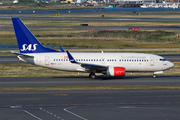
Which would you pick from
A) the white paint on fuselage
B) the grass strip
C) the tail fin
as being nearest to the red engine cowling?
the white paint on fuselage

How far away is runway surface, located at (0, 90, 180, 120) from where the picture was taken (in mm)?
25203

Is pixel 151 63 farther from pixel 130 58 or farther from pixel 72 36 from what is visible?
pixel 72 36

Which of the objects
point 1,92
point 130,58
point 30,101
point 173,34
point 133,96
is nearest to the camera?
point 30,101

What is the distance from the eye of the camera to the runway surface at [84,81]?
40.1m

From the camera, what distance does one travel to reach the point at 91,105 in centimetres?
2888

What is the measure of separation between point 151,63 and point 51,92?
699 inches

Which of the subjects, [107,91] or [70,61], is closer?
[107,91]

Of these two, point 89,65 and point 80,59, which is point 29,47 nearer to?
point 80,59

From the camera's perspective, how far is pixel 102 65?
1719 inches

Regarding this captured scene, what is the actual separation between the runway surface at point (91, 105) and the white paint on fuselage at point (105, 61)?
31.9ft

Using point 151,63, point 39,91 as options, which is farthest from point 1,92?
point 151,63

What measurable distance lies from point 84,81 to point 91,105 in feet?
45.2

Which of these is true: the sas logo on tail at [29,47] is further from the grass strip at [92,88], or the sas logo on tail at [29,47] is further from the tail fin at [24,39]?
the grass strip at [92,88]

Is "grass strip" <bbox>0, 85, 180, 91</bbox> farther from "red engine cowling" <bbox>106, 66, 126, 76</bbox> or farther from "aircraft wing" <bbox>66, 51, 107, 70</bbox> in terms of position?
"aircraft wing" <bbox>66, 51, 107, 70</bbox>
